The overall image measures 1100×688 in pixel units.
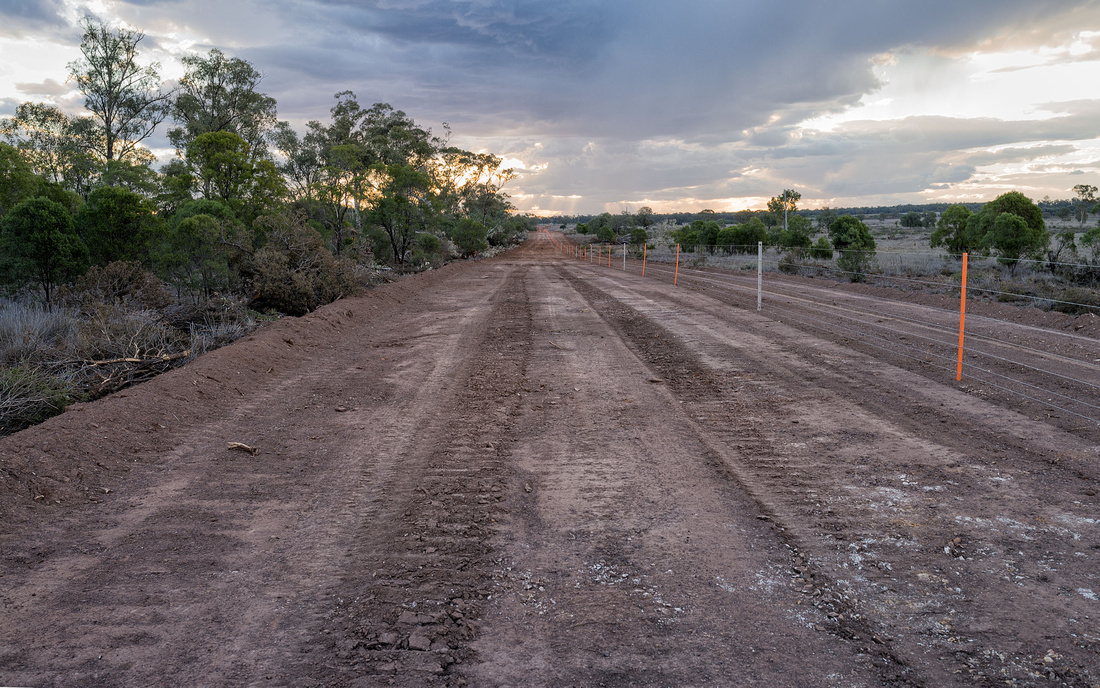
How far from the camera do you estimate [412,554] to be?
13.5ft

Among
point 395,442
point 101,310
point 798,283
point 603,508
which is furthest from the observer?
point 798,283

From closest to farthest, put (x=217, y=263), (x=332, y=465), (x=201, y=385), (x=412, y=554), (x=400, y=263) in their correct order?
1. (x=412, y=554)
2. (x=332, y=465)
3. (x=201, y=385)
4. (x=217, y=263)
5. (x=400, y=263)

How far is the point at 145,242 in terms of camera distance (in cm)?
1359

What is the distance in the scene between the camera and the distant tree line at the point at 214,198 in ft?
42.8

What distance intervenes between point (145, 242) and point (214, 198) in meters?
3.71

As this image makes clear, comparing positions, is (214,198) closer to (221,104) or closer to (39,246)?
(39,246)

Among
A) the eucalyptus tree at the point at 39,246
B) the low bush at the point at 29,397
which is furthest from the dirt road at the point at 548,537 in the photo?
the eucalyptus tree at the point at 39,246

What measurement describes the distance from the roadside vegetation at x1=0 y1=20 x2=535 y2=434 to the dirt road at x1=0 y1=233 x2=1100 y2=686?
166 cm

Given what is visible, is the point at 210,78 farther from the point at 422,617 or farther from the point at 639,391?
the point at 422,617

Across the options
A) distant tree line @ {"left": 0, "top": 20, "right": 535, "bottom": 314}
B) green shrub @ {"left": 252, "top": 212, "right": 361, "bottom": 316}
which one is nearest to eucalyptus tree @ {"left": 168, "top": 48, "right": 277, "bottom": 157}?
distant tree line @ {"left": 0, "top": 20, "right": 535, "bottom": 314}

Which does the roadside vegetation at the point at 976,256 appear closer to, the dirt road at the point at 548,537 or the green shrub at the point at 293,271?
the dirt road at the point at 548,537

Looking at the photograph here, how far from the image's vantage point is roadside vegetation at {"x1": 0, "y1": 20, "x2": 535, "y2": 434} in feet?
28.6

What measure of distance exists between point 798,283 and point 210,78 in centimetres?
3336

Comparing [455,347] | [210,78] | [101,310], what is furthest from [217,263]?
[210,78]
